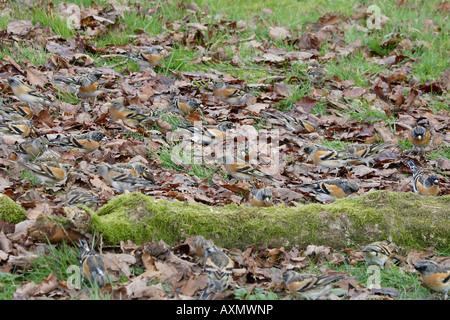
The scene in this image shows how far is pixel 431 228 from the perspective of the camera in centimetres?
534

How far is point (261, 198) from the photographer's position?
618 cm

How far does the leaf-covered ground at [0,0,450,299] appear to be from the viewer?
4.78m

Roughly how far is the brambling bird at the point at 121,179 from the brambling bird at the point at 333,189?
6.94ft

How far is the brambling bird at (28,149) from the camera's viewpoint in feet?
22.8

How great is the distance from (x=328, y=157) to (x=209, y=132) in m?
1.84

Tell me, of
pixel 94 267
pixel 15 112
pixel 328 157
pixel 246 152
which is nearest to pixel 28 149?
pixel 15 112

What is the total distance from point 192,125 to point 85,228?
3.96 metres

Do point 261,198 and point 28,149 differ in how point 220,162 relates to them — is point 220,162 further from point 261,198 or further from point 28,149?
point 28,149

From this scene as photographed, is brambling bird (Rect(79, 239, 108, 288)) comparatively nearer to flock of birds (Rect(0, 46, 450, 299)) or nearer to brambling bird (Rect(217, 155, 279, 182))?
flock of birds (Rect(0, 46, 450, 299))

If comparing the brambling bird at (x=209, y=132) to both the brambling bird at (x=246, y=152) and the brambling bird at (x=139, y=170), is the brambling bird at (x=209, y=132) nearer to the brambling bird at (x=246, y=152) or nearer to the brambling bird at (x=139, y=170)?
the brambling bird at (x=246, y=152)

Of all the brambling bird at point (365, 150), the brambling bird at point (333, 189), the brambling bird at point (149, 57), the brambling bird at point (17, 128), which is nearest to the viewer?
the brambling bird at point (333, 189)

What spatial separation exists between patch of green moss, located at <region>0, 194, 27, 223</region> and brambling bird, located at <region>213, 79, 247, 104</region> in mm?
5003

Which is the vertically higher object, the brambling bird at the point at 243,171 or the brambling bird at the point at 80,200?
the brambling bird at the point at 80,200

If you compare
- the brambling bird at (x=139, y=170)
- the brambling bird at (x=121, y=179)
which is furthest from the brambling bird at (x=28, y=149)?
the brambling bird at (x=139, y=170)
